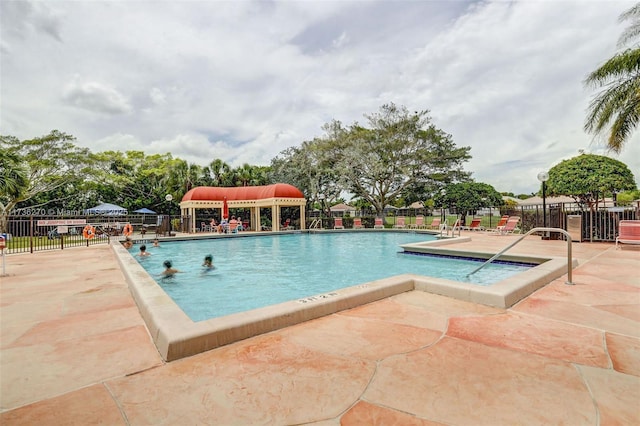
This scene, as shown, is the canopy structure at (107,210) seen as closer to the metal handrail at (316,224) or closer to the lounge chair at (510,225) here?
the metal handrail at (316,224)

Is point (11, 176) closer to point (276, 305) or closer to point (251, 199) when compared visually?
point (251, 199)

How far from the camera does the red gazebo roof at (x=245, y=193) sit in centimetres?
2207

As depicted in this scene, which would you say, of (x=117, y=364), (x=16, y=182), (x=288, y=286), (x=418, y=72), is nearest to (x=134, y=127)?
(x=16, y=182)

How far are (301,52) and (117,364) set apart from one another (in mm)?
11020

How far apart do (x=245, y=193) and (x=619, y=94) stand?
20233 mm

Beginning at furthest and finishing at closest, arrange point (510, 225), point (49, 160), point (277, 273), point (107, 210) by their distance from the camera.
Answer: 1. point (49, 160)
2. point (107, 210)
3. point (510, 225)
4. point (277, 273)

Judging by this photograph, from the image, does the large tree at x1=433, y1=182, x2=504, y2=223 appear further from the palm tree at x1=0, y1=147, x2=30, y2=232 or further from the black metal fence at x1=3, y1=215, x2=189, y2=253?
the palm tree at x1=0, y1=147, x2=30, y2=232

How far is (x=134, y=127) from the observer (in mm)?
23500

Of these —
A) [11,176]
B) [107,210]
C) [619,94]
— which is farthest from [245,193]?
[619,94]

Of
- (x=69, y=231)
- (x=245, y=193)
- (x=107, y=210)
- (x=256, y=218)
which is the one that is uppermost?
(x=245, y=193)

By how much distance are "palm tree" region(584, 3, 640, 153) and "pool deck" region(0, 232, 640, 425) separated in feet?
33.0

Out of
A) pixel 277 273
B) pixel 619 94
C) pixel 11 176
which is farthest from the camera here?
pixel 11 176

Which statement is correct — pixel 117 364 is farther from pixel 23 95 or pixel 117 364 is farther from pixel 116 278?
pixel 23 95

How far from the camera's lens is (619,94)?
10391mm
